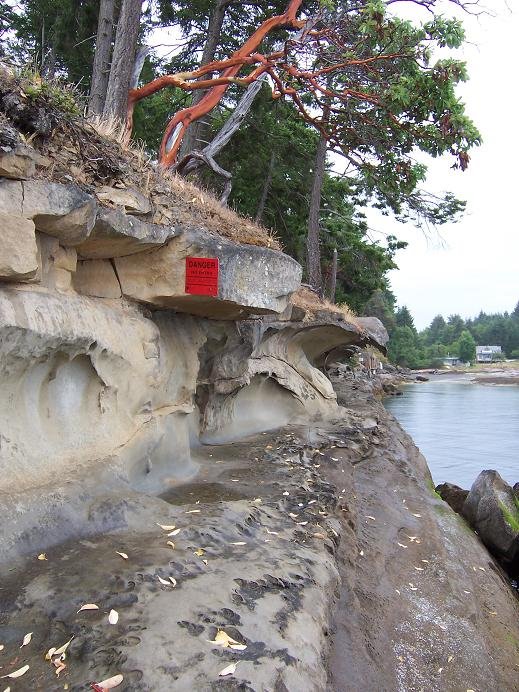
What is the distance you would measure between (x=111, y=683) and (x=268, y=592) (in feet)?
4.58

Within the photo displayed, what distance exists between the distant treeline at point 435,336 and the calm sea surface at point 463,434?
2029cm

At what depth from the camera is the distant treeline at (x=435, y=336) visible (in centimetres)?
6354

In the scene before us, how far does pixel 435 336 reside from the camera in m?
121

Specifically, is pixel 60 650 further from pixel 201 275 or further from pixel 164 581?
pixel 201 275

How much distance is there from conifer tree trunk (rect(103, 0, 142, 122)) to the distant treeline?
4377 cm

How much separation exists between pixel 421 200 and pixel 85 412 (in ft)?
36.0

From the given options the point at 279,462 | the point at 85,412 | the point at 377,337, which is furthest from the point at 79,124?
the point at 377,337

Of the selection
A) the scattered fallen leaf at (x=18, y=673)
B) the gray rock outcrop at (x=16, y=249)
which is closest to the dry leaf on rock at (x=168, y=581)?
the scattered fallen leaf at (x=18, y=673)

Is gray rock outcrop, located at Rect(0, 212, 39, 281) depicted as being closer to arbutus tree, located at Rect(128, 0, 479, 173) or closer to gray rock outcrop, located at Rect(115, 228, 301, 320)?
gray rock outcrop, located at Rect(115, 228, 301, 320)

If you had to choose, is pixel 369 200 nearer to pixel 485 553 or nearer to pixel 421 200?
pixel 421 200

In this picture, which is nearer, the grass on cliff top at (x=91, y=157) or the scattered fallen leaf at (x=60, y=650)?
the scattered fallen leaf at (x=60, y=650)

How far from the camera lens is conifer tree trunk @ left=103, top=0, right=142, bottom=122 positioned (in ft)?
31.2

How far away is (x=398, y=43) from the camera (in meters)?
9.93

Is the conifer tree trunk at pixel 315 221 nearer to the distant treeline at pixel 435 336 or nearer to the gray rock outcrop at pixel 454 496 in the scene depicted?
the gray rock outcrop at pixel 454 496
